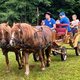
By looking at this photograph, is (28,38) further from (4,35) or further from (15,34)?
(4,35)

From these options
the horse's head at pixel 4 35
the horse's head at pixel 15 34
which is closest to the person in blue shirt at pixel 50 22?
the horse's head at pixel 4 35

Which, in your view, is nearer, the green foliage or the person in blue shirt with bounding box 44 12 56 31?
the person in blue shirt with bounding box 44 12 56 31

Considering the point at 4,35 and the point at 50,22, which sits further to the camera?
the point at 50,22

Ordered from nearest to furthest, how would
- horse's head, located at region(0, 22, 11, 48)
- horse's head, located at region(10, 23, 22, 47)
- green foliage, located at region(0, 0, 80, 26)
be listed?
horse's head, located at region(10, 23, 22, 47), horse's head, located at region(0, 22, 11, 48), green foliage, located at region(0, 0, 80, 26)

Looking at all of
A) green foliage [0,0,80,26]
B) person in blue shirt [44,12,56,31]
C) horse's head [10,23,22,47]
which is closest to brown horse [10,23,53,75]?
horse's head [10,23,22,47]

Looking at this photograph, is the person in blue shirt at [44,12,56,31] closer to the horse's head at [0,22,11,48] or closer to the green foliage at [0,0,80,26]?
the horse's head at [0,22,11,48]

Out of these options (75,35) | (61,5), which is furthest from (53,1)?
(75,35)

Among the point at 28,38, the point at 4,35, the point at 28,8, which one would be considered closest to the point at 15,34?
the point at 28,38

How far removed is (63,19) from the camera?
6699 mm

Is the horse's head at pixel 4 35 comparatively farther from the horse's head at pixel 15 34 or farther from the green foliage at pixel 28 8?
the green foliage at pixel 28 8

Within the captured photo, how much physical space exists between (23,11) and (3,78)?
1989 cm

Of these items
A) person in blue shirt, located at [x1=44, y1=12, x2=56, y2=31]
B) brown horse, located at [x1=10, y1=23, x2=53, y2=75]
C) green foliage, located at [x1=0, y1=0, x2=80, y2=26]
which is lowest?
brown horse, located at [x1=10, y1=23, x2=53, y2=75]

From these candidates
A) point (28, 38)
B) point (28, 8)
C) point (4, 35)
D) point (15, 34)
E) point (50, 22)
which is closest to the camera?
point (15, 34)

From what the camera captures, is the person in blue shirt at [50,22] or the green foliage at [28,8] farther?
the green foliage at [28,8]
